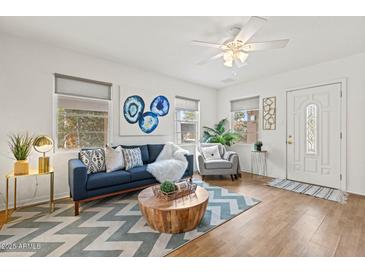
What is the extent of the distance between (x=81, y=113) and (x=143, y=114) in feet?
4.05

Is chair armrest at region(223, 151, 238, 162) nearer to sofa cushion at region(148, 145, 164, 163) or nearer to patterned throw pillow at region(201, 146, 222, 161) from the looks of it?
patterned throw pillow at region(201, 146, 222, 161)

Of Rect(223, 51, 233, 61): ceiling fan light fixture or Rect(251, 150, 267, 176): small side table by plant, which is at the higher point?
Rect(223, 51, 233, 61): ceiling fan light fixture

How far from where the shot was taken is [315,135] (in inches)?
140

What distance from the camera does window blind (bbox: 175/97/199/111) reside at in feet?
15.2

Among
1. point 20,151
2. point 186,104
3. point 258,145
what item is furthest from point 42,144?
point 258,145

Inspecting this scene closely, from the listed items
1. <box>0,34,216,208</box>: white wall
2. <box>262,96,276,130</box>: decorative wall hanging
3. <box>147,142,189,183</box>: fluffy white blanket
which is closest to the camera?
<box>0,34,216,208</box>: white wall

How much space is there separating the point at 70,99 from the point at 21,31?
1.07m

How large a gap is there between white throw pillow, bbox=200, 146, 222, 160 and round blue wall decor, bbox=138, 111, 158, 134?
1318 millimetres

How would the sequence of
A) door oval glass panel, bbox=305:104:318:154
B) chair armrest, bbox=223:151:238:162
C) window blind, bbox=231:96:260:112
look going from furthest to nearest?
window blind, bbox=231:96:260:112, chair armrest, bbox=223:151:238:162, door oval glass panel, bbox=305:104:318:154

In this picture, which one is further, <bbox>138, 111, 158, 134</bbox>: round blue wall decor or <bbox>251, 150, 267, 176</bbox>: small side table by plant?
<bbox>251, 150, 267, 176</bbox>: small side table by plant

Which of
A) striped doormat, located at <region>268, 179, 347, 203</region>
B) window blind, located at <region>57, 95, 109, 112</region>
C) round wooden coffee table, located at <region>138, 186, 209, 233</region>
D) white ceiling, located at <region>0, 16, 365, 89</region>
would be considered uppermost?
white ceiling, located at <region>0, 16, 365, 89</region>

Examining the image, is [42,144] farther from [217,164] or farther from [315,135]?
[315,135]

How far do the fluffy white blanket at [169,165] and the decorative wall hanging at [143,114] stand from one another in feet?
2.10

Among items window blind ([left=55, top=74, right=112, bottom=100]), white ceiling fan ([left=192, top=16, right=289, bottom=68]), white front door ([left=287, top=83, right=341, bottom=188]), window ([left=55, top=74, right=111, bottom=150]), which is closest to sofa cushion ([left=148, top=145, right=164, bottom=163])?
window ([left=55, top=74, right=111, bottom=150])
